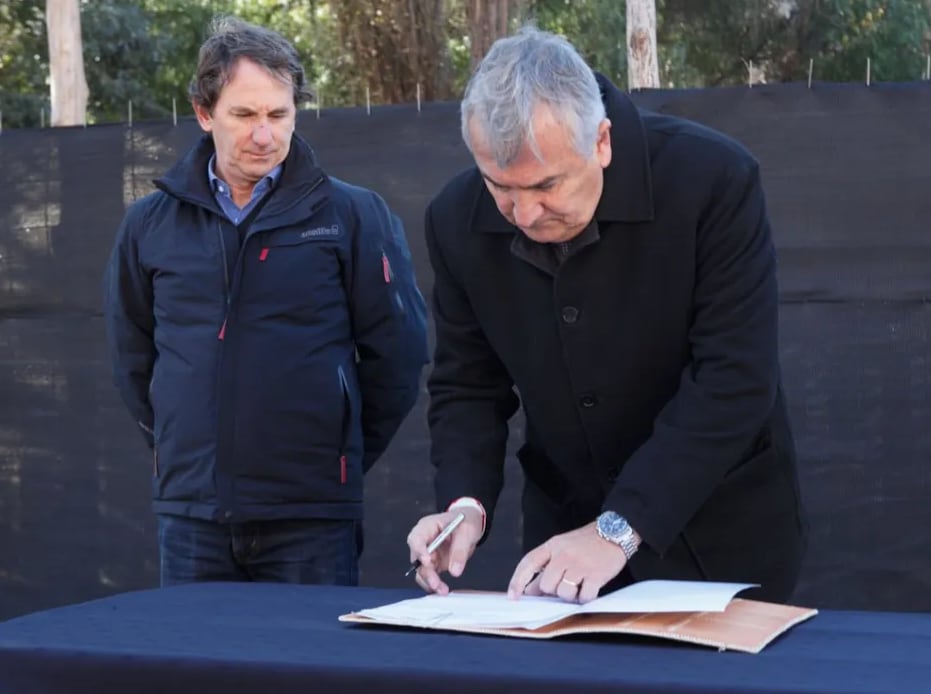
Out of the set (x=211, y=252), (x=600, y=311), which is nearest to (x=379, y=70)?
(x=211, y=252)

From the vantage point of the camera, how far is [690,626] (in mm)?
1627

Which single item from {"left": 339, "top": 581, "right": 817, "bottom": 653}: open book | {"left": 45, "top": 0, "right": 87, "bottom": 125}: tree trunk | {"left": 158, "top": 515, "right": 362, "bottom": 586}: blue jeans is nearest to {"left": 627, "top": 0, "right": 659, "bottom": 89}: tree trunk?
{"left": 45, "top": 0, "right": 87, "bottom": 125}: tree trunk

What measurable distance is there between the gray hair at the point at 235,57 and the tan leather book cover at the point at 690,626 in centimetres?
155

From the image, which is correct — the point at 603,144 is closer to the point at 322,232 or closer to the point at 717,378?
the point at 717,378

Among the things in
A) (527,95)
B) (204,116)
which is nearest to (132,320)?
(204,116)

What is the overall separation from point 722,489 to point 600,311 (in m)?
0.32

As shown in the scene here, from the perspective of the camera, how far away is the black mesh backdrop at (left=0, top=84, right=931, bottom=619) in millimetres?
3852

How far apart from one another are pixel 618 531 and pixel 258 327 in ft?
3.82

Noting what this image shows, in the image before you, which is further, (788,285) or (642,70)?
(642,70)

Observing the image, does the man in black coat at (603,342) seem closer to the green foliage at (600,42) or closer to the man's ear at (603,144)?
the man's ear at (603,144)

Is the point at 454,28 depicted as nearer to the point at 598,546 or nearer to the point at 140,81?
the point at 140,81

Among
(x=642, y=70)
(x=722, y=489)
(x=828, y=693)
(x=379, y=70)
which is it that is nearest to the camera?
(x=828, y=693)

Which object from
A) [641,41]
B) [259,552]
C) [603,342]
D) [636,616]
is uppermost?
[641,41]

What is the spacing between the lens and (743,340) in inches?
80.0
